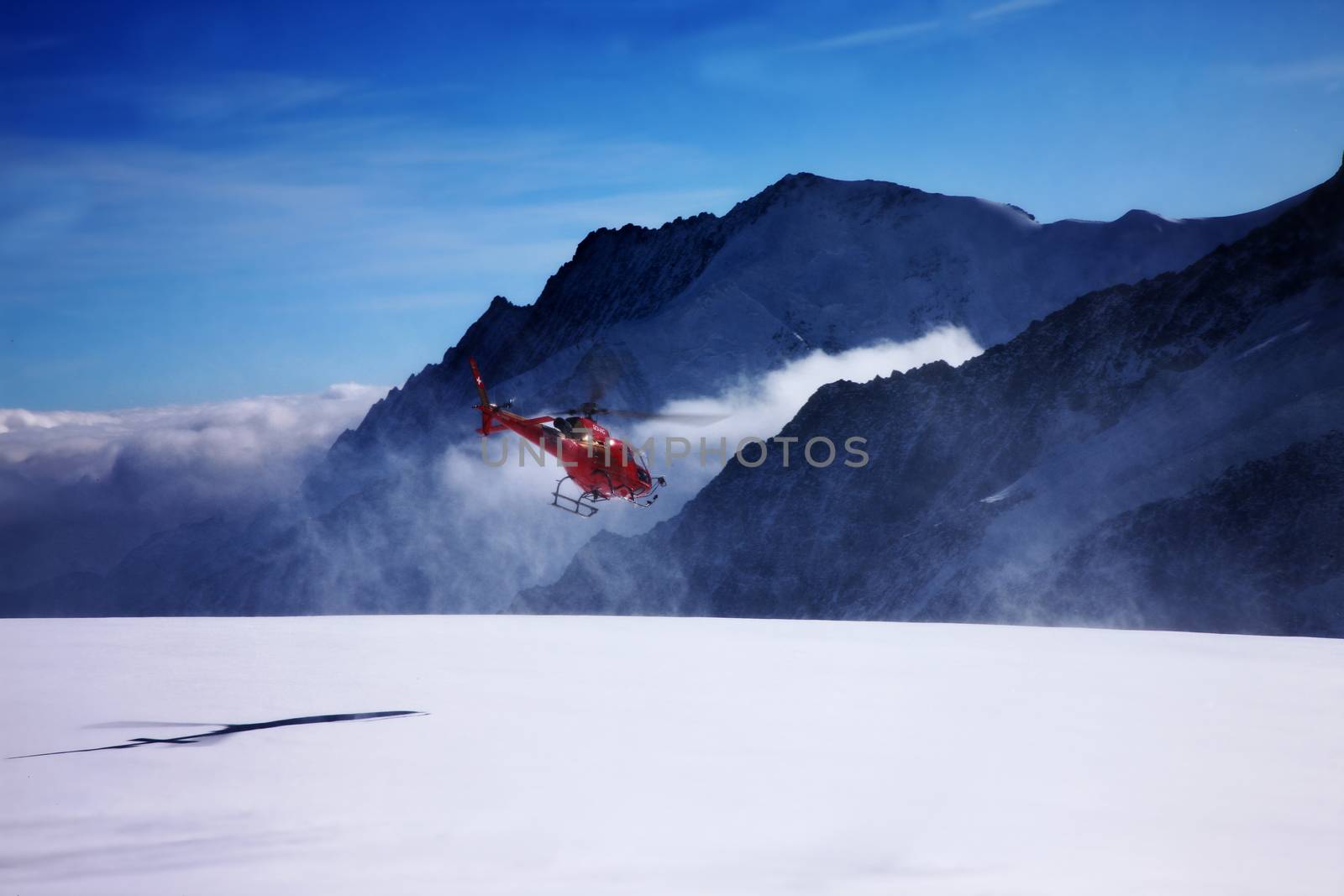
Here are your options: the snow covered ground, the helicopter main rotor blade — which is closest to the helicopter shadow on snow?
the snow covered ground

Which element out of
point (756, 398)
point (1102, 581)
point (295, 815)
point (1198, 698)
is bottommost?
point (1102, 581)

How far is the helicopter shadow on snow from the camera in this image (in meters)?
14.6

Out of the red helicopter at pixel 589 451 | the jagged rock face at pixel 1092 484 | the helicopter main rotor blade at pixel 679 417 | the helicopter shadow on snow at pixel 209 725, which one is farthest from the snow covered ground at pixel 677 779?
the jagged rock face at pixel 1092 484

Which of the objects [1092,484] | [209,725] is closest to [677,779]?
[209,725]

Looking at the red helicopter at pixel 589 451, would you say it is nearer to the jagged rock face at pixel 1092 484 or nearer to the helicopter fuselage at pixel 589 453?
the helicopter fuselage at pixel 589 453

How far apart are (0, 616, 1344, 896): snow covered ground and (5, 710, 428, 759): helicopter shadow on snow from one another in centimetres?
27

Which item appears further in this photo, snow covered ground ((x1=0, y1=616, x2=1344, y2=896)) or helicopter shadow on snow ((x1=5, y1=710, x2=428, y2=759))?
helicopter shadow on snow ((x1=5, y1=710, x2=428, y2=759))

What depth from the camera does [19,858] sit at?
33.3 ft

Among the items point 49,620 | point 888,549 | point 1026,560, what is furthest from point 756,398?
point 49,620

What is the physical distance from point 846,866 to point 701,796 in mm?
2581

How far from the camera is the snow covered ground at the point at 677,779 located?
9.90 meters

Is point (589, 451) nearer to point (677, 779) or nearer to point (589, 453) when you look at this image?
point (589, 453)

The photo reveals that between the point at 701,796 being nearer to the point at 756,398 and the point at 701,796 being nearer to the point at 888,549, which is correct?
the point at 888,549

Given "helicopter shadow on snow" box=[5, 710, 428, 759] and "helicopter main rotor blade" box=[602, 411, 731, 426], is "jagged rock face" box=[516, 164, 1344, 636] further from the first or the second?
"helicopter shadow on snow" box=[5, 710, 428, 759]
